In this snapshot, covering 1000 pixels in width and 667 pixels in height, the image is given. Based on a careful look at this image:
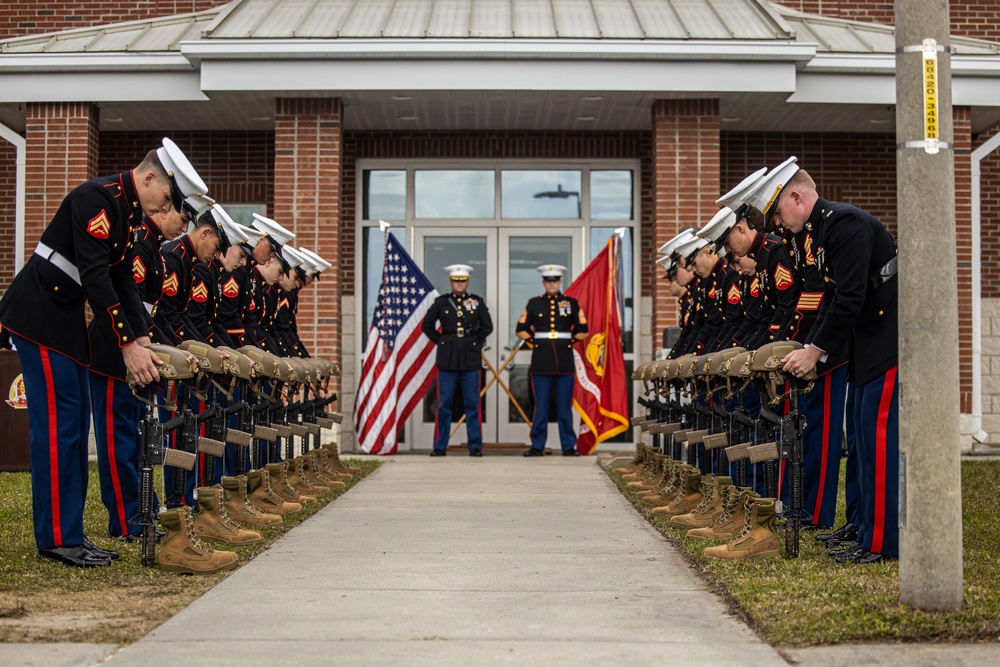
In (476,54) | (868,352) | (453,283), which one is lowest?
(868,352)

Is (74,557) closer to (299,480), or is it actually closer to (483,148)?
(299,480)

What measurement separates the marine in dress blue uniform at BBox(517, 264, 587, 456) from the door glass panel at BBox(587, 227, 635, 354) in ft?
4.10

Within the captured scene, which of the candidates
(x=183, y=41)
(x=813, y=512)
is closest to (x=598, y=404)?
(x=183, y=41)

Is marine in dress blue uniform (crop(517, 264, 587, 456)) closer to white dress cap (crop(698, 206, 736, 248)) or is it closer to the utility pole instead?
white dress cap (crop(698, 206, 736, 248))

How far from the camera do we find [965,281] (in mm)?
14766

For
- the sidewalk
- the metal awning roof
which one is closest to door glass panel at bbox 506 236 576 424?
the metal awning roof

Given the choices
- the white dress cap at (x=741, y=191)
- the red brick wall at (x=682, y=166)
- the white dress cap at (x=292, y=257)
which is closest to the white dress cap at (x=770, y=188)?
the white dress cap at (x=741, y=191)

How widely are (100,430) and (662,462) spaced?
189 inches

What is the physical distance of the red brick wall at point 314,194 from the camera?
14.4 metres

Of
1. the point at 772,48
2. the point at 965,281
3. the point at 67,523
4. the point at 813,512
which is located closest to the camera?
the point at 67,523

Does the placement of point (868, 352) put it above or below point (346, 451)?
Result: above

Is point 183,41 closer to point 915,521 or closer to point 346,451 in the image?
point 346,451

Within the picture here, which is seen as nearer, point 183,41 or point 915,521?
point 915,521

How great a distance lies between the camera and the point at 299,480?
971 centimetres
